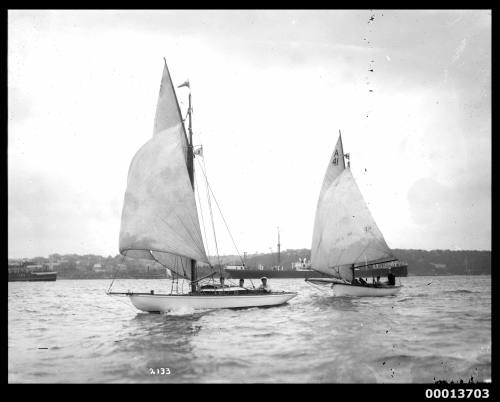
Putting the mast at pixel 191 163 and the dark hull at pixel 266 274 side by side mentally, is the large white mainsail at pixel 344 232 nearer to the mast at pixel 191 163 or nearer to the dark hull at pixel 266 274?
the mast at pixel 191 163

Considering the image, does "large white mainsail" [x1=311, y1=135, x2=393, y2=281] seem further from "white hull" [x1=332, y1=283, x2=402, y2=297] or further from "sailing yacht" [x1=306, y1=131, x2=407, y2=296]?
"white hull" [x1=332, y1=283, x2=402, y2=297]

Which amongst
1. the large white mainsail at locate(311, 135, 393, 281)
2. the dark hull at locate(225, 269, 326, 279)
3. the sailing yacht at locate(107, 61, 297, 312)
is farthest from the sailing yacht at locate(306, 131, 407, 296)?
the dark hull at locate(225, 269, 326, 279)

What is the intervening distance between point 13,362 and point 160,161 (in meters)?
13.9

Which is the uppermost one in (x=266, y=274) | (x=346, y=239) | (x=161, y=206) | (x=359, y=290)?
(x=161, y=206)

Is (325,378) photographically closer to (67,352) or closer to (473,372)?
(473,372)

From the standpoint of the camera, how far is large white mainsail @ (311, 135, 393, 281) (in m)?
37.1

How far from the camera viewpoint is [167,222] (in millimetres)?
24422

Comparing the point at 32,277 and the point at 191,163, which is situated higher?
the point at 191,163

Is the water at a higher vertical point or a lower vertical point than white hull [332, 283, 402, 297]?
higher

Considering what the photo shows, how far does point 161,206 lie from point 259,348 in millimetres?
11762

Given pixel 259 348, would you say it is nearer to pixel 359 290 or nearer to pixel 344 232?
pixel 344 232

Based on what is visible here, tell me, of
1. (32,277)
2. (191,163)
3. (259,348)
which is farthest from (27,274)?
(259,348)

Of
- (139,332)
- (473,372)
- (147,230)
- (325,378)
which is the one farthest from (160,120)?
(473,372)
